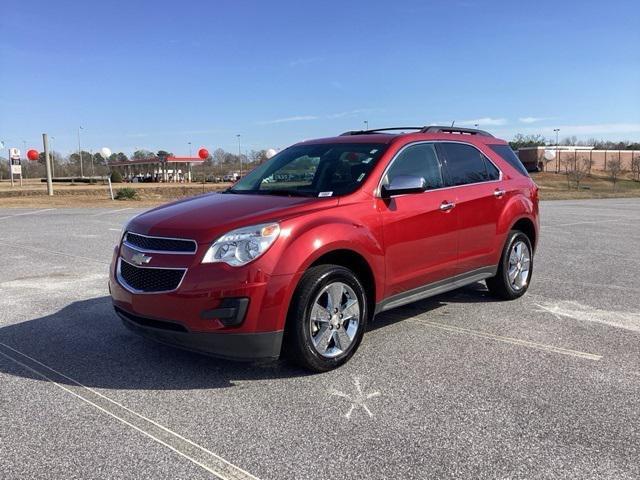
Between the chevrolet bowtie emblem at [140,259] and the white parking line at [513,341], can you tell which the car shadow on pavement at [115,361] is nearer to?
the chevrolet bowtie emblem at [140,259]

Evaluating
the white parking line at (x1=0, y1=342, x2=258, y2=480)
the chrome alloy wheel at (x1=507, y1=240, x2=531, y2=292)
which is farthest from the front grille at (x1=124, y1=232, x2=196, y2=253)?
the chrome alloy wheel at (x1=507, y1=240, x2=531, y2=292)

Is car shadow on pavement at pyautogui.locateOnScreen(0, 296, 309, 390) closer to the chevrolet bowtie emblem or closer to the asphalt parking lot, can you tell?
the asphalt parking lot

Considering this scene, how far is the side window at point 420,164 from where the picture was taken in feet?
16.8

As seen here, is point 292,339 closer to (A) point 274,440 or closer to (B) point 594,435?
(A) point 274,440

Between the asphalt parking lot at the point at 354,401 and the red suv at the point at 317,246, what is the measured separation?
373 mm

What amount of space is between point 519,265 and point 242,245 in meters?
4.03

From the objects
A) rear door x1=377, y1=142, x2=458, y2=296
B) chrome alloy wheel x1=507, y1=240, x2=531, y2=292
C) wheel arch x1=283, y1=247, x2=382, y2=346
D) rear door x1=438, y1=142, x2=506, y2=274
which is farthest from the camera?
chrome alloy wheel x1=507, y1=240, x2=531, y2=292

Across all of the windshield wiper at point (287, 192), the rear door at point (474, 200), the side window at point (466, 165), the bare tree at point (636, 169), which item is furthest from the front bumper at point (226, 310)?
the bare tree at point (636, 169)

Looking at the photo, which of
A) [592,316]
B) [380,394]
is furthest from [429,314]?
[380,394]

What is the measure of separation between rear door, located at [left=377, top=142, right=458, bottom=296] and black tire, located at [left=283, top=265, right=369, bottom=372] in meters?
0.68

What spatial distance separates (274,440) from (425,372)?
1501 millimetres

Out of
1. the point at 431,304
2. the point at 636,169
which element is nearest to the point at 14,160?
the point at 431,304

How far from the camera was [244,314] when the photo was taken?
3.81m

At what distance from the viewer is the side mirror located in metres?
4.66
